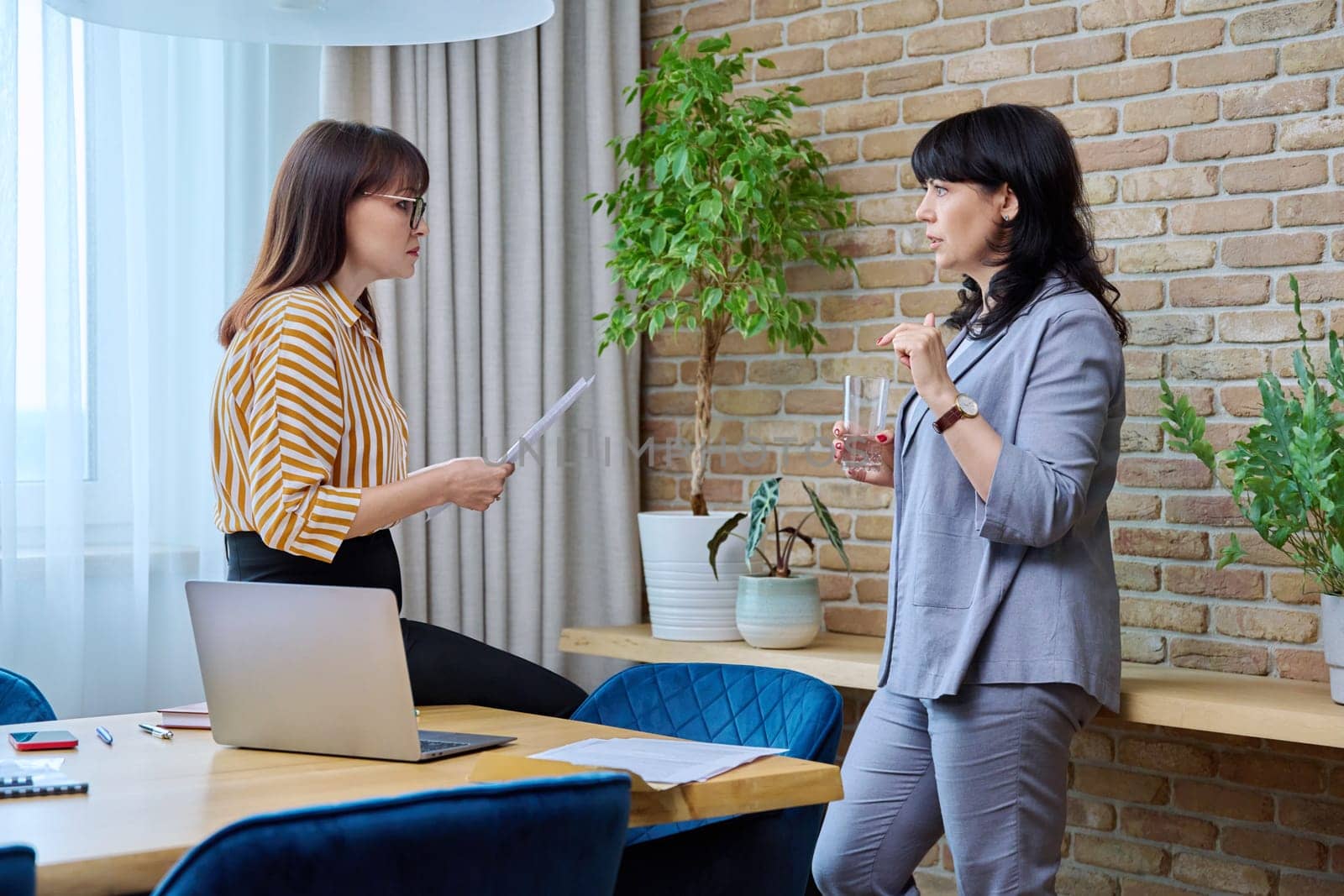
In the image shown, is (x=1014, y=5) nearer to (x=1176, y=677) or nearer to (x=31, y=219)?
(x=1176, y=677)

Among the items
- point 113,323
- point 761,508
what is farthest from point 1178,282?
point 113,323

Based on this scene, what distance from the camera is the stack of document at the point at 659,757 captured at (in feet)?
4.56

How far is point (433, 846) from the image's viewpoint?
1.00 meters

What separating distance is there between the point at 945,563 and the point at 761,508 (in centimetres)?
101

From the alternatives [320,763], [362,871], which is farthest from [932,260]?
[362,871]

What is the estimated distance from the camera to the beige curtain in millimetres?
3414

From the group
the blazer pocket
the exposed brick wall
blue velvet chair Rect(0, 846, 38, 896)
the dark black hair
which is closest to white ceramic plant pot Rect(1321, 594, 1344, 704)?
the exposed brick wall

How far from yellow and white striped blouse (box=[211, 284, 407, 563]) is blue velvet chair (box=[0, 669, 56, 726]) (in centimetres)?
40

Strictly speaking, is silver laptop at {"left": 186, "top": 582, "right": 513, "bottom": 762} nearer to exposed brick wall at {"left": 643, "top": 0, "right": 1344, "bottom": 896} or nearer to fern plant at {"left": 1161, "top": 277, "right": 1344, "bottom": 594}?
fern plant at {"left": 1161, "top": 277, "right": 1344, "bottom": 594}

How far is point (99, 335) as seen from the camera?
2.87 meters

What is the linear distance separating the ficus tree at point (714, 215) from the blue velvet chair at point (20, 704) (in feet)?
5.22

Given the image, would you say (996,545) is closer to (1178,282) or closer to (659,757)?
(659,757)

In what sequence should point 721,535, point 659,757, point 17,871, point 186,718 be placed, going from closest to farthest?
point 17,871 < point 659,757 < point 186,718 < point 721,535

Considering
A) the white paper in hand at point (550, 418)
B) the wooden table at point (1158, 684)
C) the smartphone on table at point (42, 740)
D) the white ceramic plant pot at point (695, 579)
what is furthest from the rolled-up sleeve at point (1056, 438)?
the white ceramic plant pot at point (695, 579)
